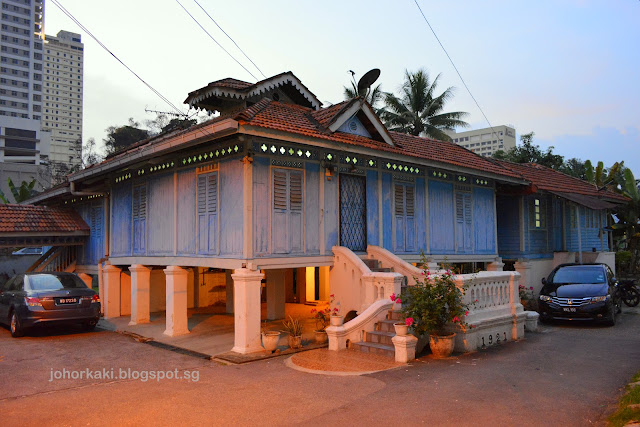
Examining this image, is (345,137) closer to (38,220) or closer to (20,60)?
(38,220)

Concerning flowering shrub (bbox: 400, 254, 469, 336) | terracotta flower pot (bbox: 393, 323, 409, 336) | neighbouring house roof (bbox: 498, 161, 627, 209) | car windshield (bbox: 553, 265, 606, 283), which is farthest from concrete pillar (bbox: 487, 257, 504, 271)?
terracotta flower pot (bbox: 393, 323, 409, 336)

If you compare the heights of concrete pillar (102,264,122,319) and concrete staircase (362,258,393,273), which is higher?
concrete staircase (362,258,393,273)

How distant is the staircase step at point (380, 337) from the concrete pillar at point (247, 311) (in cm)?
220

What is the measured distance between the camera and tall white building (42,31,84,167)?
12975 centimetres

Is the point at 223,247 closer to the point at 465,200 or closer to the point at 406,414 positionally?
the point at 406,414

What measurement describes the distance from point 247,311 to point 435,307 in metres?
3.69

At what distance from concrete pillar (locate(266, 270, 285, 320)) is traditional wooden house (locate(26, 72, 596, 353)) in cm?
3

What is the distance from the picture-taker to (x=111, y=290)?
631 inches

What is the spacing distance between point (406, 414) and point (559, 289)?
9.03 meters

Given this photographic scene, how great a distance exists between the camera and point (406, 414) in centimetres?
596

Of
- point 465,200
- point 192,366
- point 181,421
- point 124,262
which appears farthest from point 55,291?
point 465,200

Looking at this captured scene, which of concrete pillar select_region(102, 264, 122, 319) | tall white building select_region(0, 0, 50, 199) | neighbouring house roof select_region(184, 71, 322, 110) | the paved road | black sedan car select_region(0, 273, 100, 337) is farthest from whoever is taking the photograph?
tall white building select_region(0, 0, 50, 199)

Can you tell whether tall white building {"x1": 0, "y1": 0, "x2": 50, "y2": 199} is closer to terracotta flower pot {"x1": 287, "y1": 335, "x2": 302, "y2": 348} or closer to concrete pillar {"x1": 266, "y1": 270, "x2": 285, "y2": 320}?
concrete pillar {"x1": 266, "y1": 270, "x2": 285, "y2": 320}

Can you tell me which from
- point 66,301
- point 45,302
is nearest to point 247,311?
point 66,301
